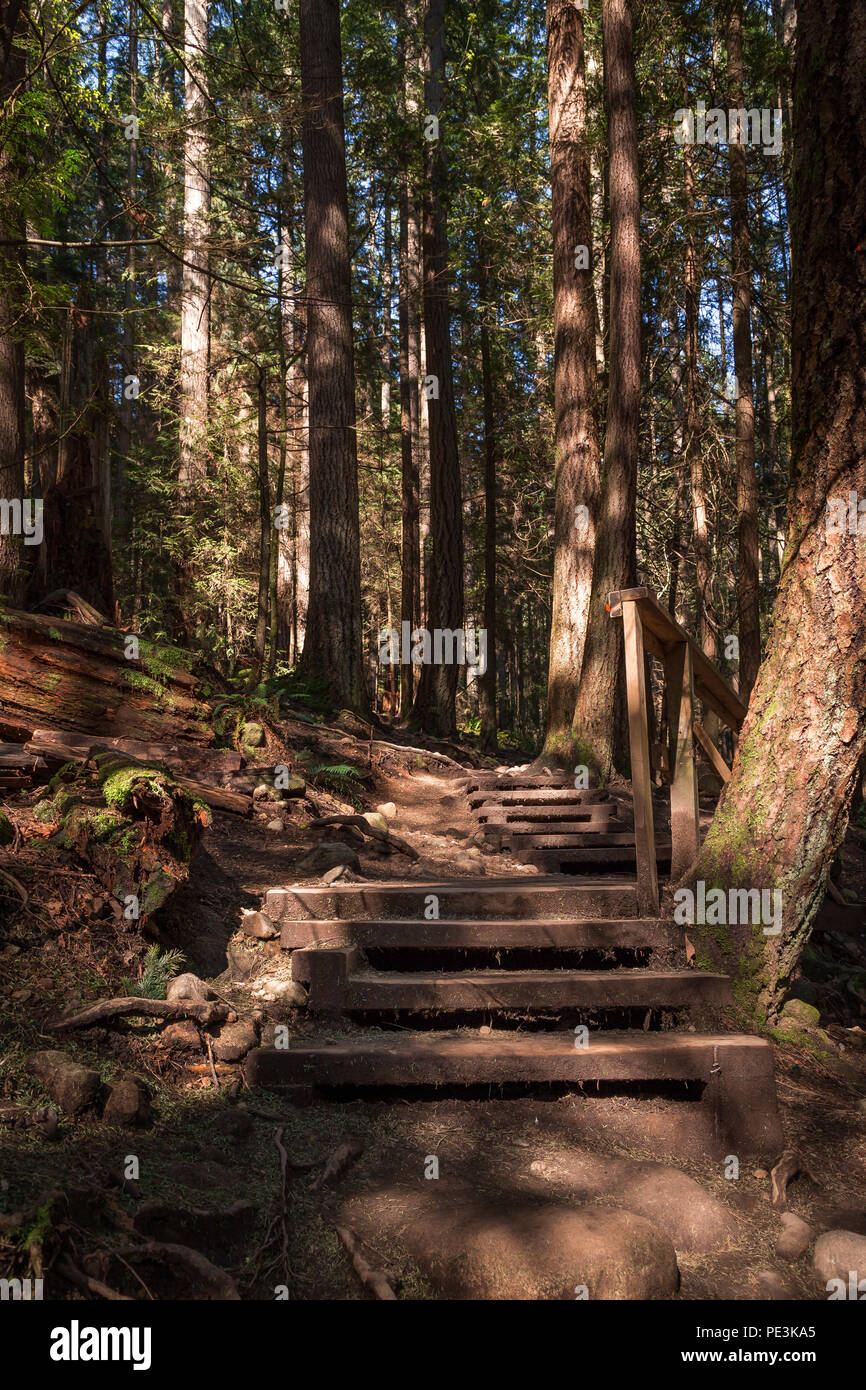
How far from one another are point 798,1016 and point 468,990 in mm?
1914

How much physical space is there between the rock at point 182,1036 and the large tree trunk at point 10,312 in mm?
3796

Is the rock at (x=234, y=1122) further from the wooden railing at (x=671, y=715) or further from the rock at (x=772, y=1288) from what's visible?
the wooden railing at (x=671, y=715)

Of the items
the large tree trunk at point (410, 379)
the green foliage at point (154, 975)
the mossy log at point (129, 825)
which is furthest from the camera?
the large tree trunk at point (410, 379)

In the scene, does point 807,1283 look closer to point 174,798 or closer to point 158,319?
point 174,798

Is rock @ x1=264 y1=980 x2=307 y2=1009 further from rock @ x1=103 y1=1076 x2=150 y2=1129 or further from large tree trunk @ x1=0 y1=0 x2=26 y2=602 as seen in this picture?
large tree trunk @ x1=0 y1=0 x2=26 y2=602

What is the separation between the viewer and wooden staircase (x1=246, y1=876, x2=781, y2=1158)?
12.0ft

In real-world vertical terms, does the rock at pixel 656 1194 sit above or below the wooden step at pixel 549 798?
below

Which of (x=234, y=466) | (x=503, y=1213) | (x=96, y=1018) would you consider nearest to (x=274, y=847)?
(x=96, y=1018)

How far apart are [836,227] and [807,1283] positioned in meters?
4.65

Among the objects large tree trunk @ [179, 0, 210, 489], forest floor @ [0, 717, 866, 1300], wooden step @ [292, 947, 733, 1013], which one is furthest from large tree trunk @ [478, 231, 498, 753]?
forest floor @ [0, 717, 866, 1300]

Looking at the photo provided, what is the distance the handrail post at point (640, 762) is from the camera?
180 inches

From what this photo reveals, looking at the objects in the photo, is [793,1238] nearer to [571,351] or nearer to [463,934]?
[463,934]

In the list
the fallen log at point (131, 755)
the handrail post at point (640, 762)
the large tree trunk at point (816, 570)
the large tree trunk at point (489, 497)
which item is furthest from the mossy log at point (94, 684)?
the large tree trunk at point (489, 497)
